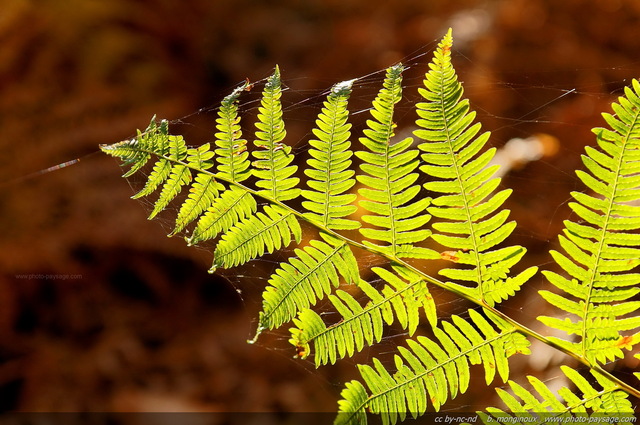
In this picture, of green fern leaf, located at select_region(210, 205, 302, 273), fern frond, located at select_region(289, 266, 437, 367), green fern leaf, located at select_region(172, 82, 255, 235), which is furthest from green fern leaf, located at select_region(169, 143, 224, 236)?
fern frond, located at select_region(289, 266, 437, 367)

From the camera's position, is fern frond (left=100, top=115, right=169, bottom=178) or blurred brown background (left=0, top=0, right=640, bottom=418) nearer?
fern frond (left=100, top=115, right=169, bottom=178)

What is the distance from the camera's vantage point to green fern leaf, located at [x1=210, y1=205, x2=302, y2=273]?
1.10 meters

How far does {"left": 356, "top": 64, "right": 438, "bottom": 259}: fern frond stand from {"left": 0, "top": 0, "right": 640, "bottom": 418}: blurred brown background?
1.51 metres

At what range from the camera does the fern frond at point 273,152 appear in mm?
1118

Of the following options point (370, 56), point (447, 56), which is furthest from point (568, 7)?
point (447, 56)

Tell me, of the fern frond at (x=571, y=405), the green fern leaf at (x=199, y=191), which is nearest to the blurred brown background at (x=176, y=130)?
the fern frond at (x=571, y=405)

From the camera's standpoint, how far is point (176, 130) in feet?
8.25

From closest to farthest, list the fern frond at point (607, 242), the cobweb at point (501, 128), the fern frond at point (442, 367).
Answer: the fern frond at point (607, 242)
the fern frond at point (442, 367)
the cobweb at point (501, 128)

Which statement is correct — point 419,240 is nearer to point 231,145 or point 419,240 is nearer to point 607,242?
point 607,242

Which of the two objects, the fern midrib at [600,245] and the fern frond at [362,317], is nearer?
the fern midrib at [600,245]

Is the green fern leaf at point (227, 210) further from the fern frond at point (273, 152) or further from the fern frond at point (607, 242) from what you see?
the fern frond at point (607, 242)

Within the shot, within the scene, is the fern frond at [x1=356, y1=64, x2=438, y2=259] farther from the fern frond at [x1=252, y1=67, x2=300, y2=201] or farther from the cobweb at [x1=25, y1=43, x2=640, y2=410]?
the cobweb at [x1=25, y1=43, x2=640, y2=410]

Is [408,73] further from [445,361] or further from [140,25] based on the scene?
[445,361]

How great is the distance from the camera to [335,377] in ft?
8.23
